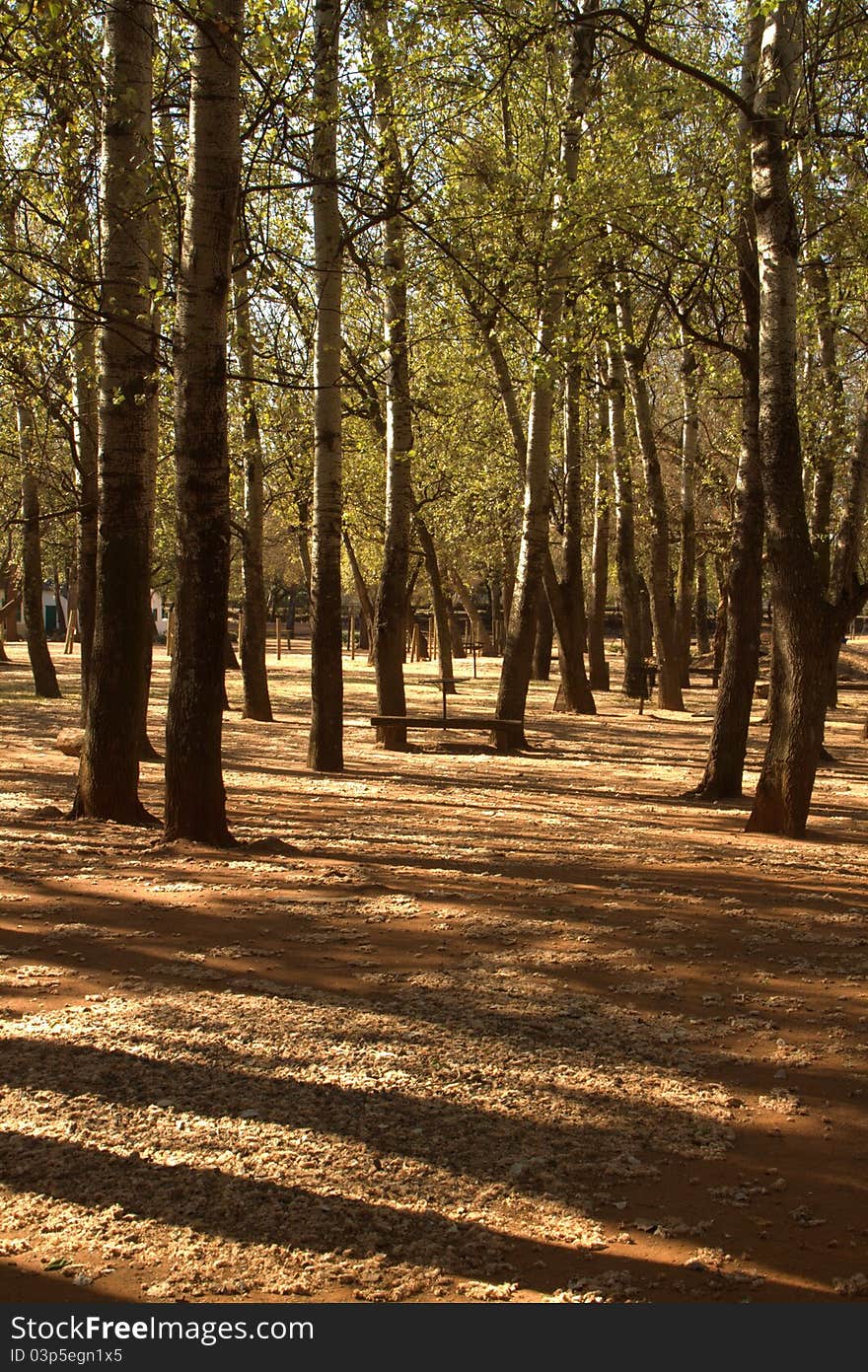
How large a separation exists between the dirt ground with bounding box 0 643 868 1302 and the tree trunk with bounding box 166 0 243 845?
3.89 ft

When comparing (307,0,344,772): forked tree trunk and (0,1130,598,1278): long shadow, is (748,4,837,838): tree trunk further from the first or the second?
(0,1130,598,1278): long shadow

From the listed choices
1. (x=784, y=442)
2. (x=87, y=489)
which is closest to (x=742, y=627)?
(x=784, y=442)

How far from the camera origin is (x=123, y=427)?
848 centimetres

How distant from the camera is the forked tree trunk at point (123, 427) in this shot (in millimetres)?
8328

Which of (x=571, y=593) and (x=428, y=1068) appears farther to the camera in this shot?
(x=571, y=593)

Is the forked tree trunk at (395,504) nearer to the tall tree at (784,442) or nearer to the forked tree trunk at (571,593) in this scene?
the tall tree at (784,442)

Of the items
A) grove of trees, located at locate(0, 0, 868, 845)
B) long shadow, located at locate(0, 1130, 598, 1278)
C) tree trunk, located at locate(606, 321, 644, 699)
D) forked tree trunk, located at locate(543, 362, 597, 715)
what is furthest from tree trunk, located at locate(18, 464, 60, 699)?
long shadow, located at locate(0, 1130, 598, 1278)

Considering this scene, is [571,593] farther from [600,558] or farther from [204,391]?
[204,391]

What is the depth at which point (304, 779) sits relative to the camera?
41.3 feet

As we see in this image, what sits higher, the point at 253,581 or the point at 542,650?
the point at 253,581

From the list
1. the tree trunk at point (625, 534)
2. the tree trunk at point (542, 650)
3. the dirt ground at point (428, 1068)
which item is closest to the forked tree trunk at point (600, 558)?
the tree trunk at point (625, 534)

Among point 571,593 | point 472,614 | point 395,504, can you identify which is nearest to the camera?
point 395,504

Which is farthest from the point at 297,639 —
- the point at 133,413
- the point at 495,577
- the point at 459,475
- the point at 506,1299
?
the point at 506,1299

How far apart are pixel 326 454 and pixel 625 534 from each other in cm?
1184
